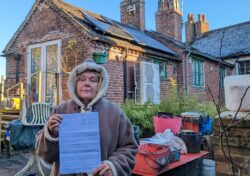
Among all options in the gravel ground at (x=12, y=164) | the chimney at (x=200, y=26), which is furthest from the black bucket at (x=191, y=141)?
the chimney at (x=200, y=26)

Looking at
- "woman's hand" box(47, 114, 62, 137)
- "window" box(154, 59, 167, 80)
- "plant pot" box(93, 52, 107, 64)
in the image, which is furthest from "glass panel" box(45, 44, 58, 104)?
"woman's hand" box(47, 114, 62, 137)

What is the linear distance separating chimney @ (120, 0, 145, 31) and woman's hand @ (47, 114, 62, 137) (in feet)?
43.4

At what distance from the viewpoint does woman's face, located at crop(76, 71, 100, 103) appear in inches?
82.4

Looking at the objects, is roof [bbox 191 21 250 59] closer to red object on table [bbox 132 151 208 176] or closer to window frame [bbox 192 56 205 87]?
window frame [bbox 192 56 205 87]

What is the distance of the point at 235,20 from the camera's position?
2416 centimetres

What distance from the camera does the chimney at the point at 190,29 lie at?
81.4 ft

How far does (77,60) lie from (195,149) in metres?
5.43

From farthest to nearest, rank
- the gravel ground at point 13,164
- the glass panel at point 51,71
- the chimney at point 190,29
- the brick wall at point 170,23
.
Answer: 1. the chimney at point 190,29
2. the brick wall at point 170,23
3. the glass panel at point 51,71
4. the gravel ground at point 13,164

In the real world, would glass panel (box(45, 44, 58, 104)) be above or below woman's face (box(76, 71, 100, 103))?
above

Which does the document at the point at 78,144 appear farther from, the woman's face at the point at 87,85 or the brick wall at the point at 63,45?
the brick wall at the point at 63,45

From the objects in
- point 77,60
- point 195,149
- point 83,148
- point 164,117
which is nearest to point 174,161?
point 195,149

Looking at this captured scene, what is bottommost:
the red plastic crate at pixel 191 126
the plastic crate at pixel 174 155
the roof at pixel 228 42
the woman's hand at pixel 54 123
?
the plastic crate at pixel 174 155

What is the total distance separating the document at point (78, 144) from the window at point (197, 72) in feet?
40.0

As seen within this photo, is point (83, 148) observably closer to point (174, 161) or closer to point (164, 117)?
point (174, 161)
